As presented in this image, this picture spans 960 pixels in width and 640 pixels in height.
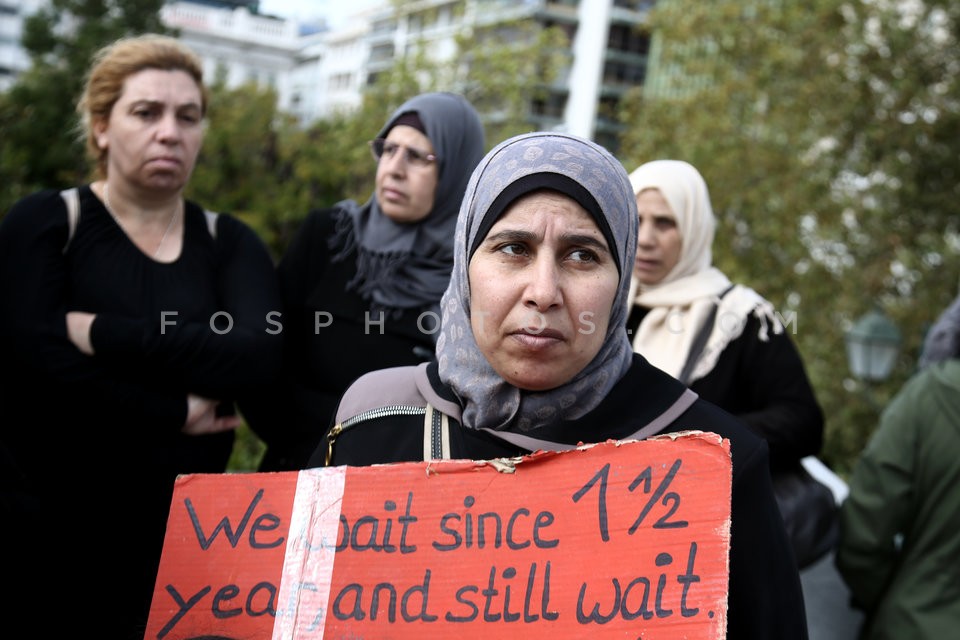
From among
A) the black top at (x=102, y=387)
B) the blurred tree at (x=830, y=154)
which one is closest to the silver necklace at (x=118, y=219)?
the black top at (x=102, y=387)

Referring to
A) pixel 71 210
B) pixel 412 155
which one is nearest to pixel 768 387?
pixel 412 155

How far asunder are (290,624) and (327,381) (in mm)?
1593

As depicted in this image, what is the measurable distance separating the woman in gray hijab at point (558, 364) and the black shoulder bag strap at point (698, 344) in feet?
4.70

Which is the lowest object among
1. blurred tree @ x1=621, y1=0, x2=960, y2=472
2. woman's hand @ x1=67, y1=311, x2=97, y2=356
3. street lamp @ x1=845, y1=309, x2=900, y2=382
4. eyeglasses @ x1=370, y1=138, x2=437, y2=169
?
woman's hand @ x1=67, y1=311, x2=97, y2=356

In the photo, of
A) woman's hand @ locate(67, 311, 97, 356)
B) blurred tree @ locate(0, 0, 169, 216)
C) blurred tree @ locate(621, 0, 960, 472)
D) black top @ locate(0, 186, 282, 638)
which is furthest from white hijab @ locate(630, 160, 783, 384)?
blurred tree @ locate(0, 0, 169, 216)

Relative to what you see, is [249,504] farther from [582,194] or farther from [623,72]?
[623,72]

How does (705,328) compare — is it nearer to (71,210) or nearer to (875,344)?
(71,210)

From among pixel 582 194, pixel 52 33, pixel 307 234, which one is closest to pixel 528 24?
pixel 52 33

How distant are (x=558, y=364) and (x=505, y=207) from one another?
0.29m

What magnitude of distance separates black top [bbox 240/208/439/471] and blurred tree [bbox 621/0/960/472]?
11086 mm

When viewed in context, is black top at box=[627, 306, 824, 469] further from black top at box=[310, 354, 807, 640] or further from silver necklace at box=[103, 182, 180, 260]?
silver necklace at box=[103, 182, 180, 260]

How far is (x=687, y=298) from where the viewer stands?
12.0ft

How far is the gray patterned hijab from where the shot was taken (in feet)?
6.33

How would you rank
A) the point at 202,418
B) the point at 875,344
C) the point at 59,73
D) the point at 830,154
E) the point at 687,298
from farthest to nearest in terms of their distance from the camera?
the point at 59,73 < the point at 830,154 < the point at 875,344 < the point at 687,298 < the point at 202,418
